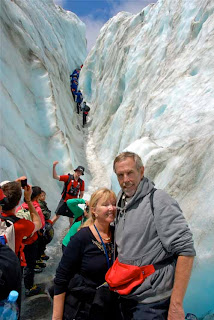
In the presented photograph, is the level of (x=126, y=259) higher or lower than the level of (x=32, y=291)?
higher

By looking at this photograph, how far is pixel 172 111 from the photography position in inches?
247

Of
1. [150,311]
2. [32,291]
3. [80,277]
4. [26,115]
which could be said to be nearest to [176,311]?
[150,311]

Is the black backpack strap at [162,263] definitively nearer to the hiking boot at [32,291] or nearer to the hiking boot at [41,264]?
the hiking boot at [32,291]

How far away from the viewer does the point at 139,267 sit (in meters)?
1.49

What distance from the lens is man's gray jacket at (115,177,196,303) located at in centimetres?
140

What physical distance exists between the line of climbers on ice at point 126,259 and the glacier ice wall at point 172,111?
1.32 m

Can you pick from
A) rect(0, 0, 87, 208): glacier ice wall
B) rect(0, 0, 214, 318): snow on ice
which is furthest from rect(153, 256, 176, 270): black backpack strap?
rect(0, 0, 87, 208): glacier ice wall

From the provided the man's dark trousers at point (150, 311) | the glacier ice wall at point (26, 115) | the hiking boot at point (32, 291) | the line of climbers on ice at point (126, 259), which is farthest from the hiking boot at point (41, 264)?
the man's dark trousers at point (150, 311)

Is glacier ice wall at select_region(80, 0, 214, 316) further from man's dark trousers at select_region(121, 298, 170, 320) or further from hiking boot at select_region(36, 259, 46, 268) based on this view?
hiking boot at select_region(36, 259, 46, 268)

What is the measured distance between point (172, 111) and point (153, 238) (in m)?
5.20

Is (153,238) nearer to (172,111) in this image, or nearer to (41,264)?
(41,264)

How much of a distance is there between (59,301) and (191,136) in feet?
13.7

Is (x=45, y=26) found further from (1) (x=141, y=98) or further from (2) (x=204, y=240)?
(2) (x=204, y=240)

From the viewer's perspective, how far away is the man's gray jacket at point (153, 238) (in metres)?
1.40
